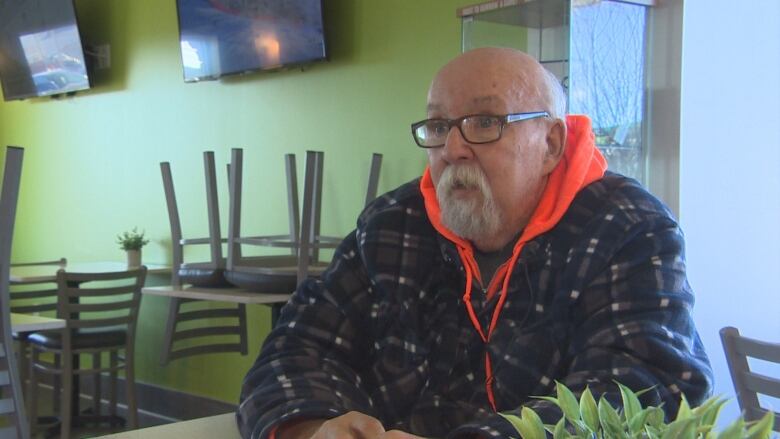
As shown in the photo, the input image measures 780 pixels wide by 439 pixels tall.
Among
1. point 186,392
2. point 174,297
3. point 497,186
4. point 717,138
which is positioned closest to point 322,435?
point 497,186

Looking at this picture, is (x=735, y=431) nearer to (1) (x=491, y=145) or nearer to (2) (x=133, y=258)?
(1) (x=491, y=145)

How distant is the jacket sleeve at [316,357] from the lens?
1257 mm

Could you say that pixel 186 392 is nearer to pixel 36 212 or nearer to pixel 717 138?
pixel 36 212

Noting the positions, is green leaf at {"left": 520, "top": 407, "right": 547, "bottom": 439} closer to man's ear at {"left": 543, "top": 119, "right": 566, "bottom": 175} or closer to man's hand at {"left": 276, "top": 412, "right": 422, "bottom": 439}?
man's hand at {"left": 276, "top": 412, "right": 422, "bottom": 439}

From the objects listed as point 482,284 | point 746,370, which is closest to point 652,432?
point 482,284

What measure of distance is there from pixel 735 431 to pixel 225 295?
10.2 feet

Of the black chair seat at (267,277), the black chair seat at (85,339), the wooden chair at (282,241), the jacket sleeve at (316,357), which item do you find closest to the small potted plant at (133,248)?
the black chair seat at (85,339)

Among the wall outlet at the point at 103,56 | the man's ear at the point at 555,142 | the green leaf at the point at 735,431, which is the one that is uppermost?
the wall outlet at the point at 103,56

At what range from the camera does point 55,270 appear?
5125mm

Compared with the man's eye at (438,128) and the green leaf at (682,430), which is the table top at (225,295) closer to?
the man's eye at (438,128)

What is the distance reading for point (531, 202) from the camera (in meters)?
1.49

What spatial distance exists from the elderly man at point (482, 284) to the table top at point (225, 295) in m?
1.90

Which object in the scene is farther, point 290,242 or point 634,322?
point 290,242

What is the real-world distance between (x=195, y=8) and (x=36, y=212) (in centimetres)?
241
